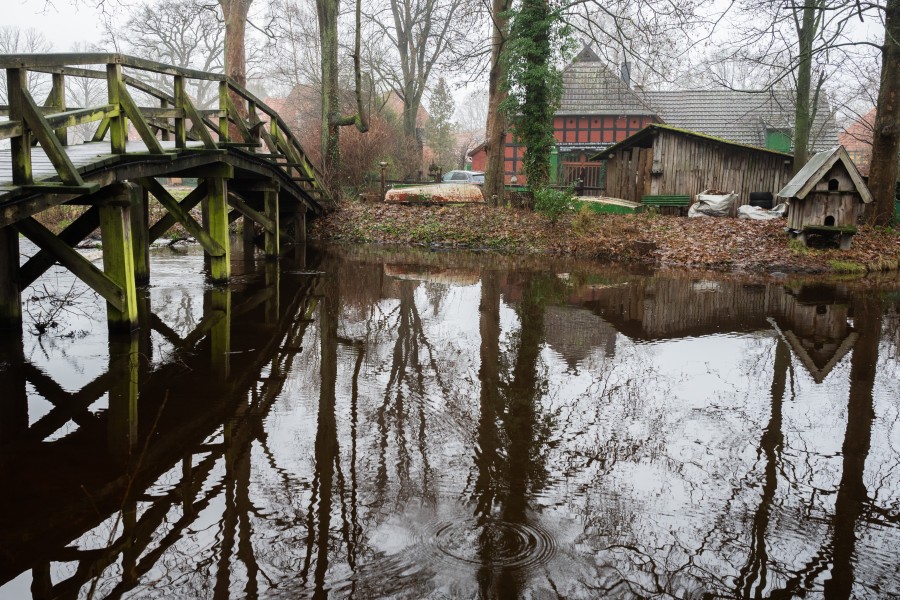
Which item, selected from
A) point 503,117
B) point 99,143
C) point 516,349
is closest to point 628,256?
point 503,117

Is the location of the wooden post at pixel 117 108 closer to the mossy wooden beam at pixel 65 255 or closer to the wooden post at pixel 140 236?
the mossy wooden beam at pixel 65 255

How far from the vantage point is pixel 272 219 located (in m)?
15.4

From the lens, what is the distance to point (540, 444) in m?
5.41

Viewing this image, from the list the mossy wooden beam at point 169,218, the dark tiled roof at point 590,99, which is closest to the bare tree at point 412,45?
the dark tiled roof at point 590,99

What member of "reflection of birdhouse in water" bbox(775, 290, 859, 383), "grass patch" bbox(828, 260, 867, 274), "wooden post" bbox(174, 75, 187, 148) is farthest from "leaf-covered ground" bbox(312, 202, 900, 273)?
"wooden post" bbox(174, 75, 187, 148)

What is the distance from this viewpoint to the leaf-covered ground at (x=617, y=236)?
16.0 metres

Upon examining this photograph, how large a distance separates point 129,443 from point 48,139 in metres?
3.02

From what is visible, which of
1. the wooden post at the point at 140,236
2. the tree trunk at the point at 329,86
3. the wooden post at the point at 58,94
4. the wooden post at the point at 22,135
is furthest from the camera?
the tree trunk at the point at 329,86

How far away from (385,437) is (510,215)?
52.4ft

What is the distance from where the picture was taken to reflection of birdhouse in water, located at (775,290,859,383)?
8.07m

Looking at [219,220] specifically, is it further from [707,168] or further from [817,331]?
[707,168]

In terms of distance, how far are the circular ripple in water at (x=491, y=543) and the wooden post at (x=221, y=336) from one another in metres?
3.35

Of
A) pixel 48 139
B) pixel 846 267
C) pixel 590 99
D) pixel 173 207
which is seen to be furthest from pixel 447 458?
pixel 590 99

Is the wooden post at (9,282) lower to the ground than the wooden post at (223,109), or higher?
lower
